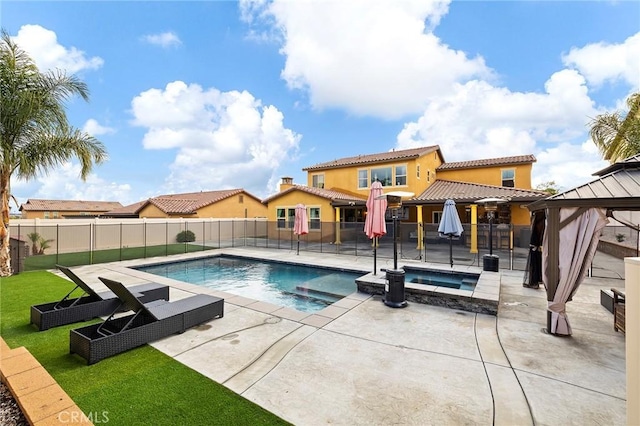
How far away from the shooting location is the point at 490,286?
7625mm

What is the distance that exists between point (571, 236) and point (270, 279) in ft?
30.7

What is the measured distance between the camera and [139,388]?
3531mm

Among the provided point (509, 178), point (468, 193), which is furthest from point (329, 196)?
point (509, 178)

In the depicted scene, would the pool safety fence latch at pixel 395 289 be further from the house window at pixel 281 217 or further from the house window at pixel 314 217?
the house window at pixel 281 217

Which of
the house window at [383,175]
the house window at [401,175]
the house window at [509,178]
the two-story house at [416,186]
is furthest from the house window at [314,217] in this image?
the house window at [509,178]

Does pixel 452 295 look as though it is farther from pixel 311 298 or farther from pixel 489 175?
pixel 489 175

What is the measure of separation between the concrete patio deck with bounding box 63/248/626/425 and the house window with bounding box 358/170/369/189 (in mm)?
17015

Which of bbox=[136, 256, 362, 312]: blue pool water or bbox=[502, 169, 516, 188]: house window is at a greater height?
bbox=[502, 169, 516, 188]: house window

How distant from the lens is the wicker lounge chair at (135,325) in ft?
13.9

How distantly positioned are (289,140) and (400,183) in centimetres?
1142

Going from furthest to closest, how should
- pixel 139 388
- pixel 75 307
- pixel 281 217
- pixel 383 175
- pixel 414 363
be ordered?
pixel 281 217, pixel 383 175, pixel 75 307, pixel 414 363, pixel 139 388

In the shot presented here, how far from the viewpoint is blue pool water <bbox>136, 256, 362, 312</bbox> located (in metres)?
8.85

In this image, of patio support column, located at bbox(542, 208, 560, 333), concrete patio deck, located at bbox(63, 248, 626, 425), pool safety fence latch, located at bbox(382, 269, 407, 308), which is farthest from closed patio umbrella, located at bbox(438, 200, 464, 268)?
patio support column, located at bbox(542, 208, 560, 333)

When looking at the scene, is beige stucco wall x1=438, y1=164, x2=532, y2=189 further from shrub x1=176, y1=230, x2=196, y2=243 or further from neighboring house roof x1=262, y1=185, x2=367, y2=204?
shrub x1=176, y1=230, x2=196, y2=243
